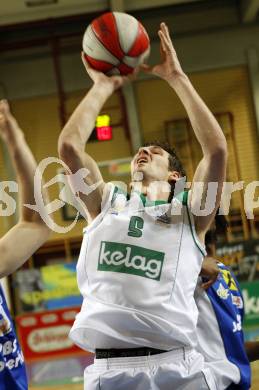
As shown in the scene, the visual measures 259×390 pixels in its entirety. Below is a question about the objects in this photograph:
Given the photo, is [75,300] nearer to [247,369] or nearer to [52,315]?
[52,315]

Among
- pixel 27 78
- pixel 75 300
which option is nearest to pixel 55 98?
pixel 27 78

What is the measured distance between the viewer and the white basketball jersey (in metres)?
2.39

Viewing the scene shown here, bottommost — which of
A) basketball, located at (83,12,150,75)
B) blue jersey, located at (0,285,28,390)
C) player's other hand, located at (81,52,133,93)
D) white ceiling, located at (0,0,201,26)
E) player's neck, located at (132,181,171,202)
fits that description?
blue jersey, located at (0,285,28,390)

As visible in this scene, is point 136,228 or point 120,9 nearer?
point 136,228

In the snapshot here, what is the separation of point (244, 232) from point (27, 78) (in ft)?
17.5

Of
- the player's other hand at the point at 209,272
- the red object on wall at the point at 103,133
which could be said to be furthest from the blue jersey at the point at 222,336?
the red object on wall at the point at 103,133

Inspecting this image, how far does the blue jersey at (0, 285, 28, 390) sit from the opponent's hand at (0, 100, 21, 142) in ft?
2.22

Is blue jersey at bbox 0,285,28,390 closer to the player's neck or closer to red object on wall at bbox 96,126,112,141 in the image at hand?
the player's neck

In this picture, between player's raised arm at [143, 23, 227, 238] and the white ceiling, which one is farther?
the white ceiling

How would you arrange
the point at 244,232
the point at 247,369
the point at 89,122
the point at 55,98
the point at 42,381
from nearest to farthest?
the point at 89,122 < the point at 247,369 < the point at 42,381 < the point at 244,232 < the point at 55,98

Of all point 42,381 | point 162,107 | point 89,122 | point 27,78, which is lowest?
point 42,381

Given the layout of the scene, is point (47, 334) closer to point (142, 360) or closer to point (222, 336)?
point (222, 336)

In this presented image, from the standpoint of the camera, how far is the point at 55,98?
12.2 m

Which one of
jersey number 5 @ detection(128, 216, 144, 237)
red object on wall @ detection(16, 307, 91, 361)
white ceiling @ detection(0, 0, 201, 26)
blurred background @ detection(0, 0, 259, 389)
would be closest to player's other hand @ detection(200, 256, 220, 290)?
jersey number 5 @ detection(128, 216, 144, 237)
